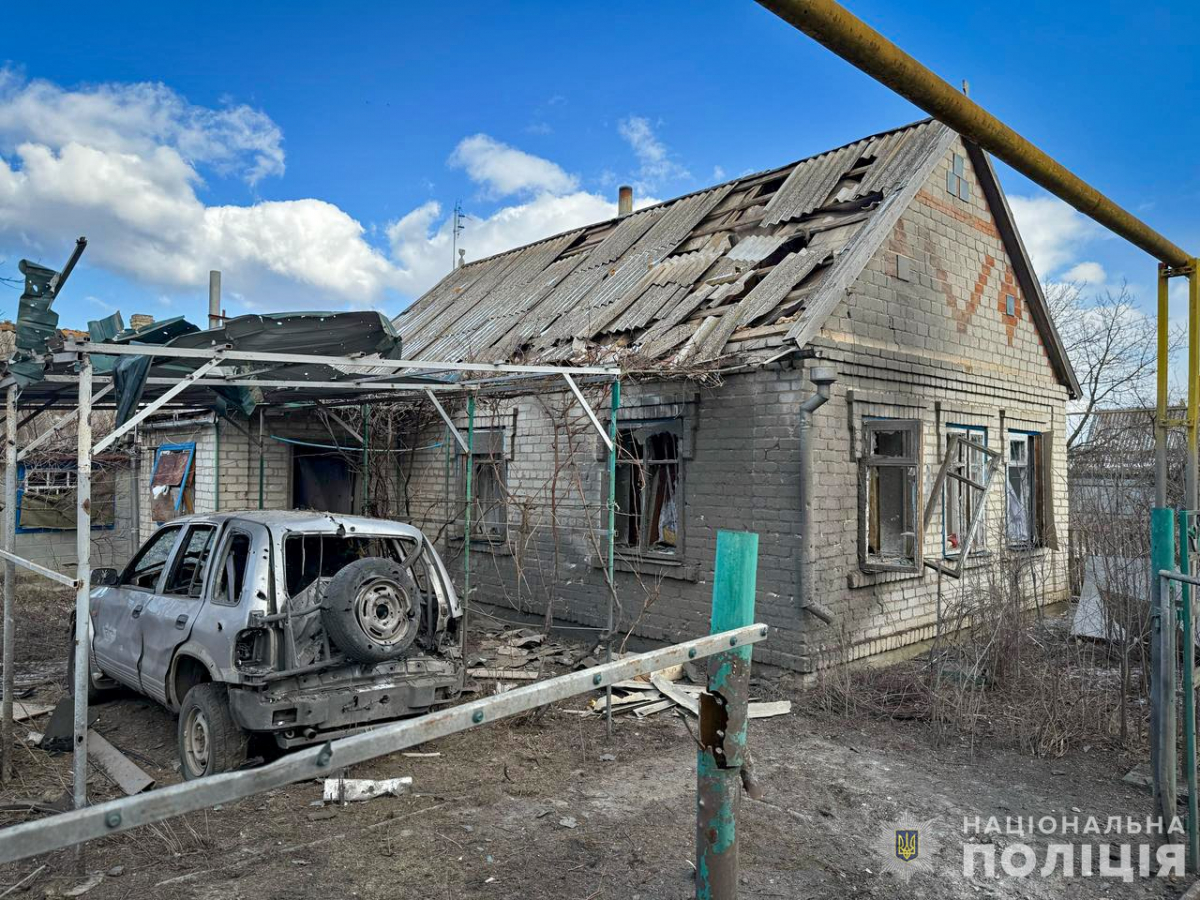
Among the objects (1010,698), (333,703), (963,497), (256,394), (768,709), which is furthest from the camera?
(963,497)

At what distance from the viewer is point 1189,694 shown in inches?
166

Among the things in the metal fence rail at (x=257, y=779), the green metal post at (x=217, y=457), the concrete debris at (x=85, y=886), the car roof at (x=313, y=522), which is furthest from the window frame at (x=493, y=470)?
the metal fence rail at (x=257, y=779)

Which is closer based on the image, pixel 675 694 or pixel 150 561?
pixel 150 561

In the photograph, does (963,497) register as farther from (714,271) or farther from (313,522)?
(313,522)

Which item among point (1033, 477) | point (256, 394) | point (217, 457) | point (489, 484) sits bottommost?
point (489, 484)

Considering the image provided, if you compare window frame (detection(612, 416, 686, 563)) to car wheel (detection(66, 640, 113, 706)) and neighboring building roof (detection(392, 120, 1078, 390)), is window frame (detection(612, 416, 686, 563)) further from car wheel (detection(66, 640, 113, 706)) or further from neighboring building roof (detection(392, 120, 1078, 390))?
car wheel (detection(66, 640, 113, 706))

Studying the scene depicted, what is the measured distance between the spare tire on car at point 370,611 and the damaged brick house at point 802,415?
323 cm

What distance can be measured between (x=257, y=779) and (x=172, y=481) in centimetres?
1155

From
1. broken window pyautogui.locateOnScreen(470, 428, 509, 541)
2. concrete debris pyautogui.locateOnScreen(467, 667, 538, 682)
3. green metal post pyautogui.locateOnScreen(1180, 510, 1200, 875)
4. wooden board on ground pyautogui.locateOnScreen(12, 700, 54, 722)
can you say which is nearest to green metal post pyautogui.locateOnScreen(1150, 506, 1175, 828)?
green metal post pyautogui.locateOnScreen(1180, 510, 1200, 875)

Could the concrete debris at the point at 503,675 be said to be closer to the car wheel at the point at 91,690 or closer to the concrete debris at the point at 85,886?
the car wheel at the point at 91,690

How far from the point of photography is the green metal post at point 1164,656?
14.0 feet

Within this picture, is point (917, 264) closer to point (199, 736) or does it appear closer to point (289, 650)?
point (289, 650)

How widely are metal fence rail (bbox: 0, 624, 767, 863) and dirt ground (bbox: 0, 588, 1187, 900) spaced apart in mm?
2114

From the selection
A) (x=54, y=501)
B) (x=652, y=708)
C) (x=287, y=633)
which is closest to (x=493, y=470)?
(x=652, y=708)
